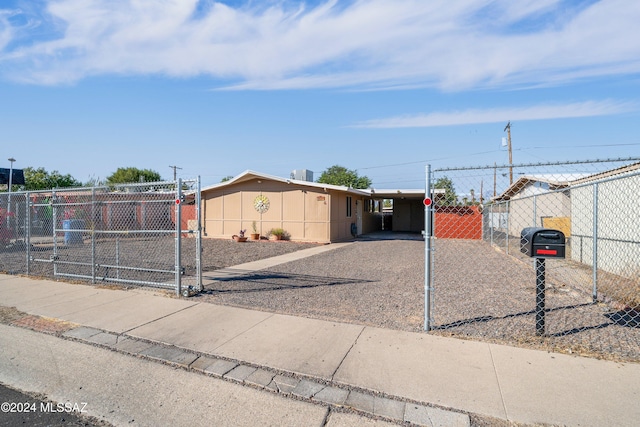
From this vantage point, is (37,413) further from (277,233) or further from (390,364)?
(277,233)

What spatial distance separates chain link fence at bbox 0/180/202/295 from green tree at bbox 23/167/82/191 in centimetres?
2429

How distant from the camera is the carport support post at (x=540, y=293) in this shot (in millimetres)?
4184

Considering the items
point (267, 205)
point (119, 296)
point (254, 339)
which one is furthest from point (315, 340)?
point (267, 205)

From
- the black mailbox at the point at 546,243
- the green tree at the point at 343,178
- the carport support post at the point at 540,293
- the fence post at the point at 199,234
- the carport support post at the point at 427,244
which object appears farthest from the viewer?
the green tree at the point at 343,178

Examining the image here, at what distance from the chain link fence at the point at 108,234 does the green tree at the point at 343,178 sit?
4468 centimetres

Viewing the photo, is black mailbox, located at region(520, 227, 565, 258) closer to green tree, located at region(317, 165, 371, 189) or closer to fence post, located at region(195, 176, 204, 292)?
fence post, located at region(195, 176, 204, 292)

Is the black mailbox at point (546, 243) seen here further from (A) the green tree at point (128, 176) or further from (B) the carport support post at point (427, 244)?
(A) the green tree at point (128, 176)

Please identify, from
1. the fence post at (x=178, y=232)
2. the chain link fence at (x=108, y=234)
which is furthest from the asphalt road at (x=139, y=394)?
the chain link fence at (x=108, y=234)

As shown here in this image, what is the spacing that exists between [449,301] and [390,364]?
2.91 m

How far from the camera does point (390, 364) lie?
12.2 feet

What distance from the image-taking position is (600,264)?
29.6 ft

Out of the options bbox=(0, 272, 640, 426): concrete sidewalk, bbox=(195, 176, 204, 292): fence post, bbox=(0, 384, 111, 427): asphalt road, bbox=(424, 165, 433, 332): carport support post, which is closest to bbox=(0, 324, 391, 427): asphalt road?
bbox=(0, 384, 111, 427): asphalt road

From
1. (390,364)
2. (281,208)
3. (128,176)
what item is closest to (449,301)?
(390,364)

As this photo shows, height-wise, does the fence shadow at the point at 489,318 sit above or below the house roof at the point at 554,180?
below
